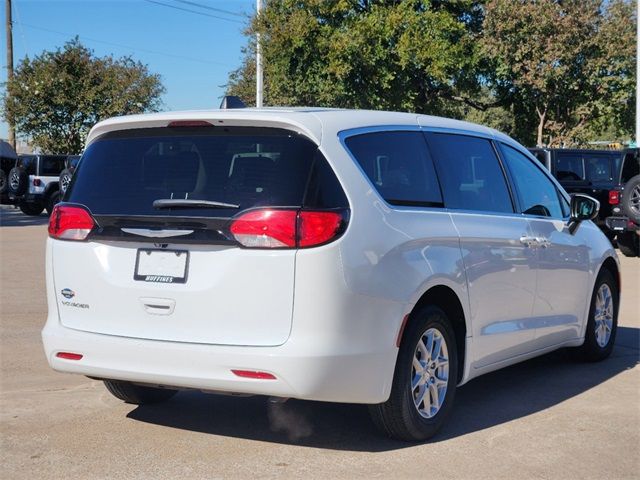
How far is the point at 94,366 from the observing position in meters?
4.89

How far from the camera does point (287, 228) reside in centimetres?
448

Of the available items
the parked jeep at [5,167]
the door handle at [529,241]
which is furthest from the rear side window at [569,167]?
the parked jeep at [5,167]

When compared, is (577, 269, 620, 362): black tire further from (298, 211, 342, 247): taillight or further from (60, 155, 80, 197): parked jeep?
(60, 155, 80, 197): parked jeep

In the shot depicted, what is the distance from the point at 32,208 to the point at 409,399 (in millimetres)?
26443

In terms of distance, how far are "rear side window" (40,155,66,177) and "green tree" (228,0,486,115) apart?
711 cm

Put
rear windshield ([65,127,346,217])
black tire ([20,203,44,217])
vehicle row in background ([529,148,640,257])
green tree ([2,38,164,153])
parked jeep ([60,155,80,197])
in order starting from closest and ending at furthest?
rear windshield ([65,127,346,217])
vehicle row in background ([529,148,640,257])
parked jeep ([60,155,80,197])
black tire ([20,203,44,217])
green tree ([2,38,164,153])

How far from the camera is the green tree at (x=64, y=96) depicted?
4319cm

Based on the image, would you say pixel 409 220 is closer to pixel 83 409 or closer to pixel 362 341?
pixel 362 341

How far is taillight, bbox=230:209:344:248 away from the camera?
176 inches

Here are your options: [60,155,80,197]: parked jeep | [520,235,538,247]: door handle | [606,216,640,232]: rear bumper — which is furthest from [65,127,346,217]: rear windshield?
[60,155,80,197]: parked jeep

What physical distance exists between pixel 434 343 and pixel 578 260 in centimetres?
217

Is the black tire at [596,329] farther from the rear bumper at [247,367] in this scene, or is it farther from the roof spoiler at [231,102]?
the roof spoiler at [231,102]

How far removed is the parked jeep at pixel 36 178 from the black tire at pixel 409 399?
2492 cm

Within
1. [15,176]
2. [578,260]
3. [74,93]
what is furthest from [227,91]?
[578,260]
